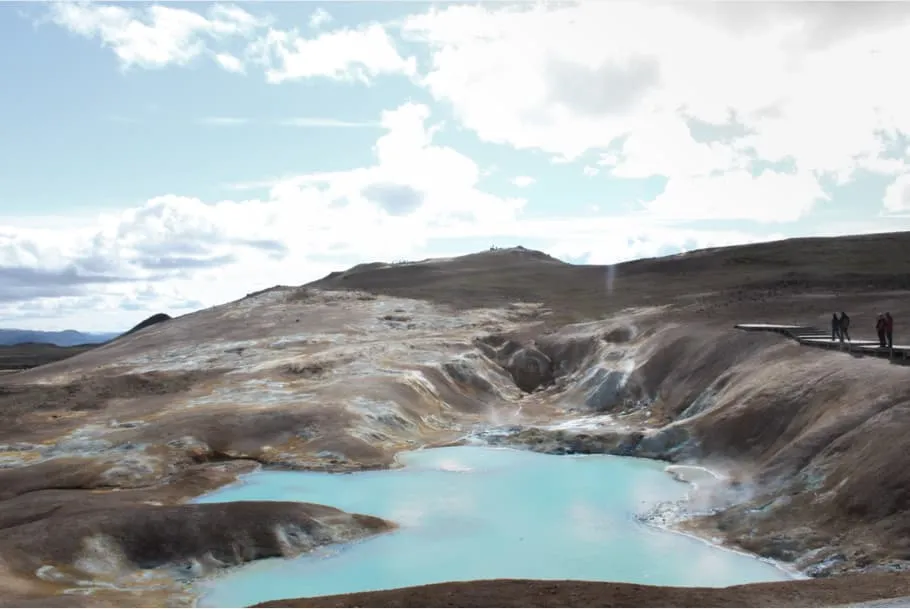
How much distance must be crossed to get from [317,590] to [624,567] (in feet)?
29.5

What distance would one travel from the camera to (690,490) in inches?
1296

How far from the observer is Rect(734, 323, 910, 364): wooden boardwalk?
1340 inches

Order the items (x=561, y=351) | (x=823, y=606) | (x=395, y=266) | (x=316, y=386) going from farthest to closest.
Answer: (x=395, y=266), (x=561, y=351), (x=316, y=386), (x=823, y=606)

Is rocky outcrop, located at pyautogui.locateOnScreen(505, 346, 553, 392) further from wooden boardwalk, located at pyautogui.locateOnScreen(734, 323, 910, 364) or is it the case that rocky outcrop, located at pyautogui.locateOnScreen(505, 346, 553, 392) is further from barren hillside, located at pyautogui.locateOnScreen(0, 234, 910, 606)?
wooden boardwalk, located at pyautogui.locateOnScreen(734, 323, 910, 364)

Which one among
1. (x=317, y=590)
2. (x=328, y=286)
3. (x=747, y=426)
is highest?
(x=328, y=286)

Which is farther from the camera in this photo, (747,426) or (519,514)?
(747,426)

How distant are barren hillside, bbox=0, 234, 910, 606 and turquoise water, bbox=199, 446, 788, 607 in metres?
1.54

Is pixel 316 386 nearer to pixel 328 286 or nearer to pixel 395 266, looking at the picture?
pixel 328 286

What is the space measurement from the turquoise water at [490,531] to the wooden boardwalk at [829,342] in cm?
1035

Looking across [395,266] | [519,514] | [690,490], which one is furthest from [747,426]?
[395,266]

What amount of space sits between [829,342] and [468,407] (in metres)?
22.8

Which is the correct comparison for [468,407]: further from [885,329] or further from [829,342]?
→ [885,329]

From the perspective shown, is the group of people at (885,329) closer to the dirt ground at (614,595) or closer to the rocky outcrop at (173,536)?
the dirt ground at (614,595)

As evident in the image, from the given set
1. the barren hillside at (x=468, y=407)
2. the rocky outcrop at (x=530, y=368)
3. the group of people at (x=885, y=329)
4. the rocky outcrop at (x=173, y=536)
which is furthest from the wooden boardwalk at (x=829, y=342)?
the rocky outcrop at (x=173, y=536)
